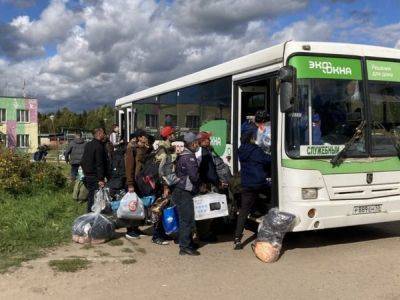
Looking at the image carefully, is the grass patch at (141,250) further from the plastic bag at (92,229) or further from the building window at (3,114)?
the building window at (3,114)

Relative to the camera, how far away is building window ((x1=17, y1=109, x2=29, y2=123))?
236ft

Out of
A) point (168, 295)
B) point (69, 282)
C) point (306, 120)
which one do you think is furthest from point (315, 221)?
point (69, 282)

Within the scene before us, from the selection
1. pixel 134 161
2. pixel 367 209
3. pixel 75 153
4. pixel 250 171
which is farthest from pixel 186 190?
pixel 75 153

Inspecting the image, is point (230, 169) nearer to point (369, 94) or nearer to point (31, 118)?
point (369, 94)

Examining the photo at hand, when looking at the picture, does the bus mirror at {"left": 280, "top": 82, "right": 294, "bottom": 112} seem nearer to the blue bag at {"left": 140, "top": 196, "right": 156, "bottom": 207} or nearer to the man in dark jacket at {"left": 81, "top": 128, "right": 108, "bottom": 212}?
the blue bag at {"left": 140, "top": 196, "right": 156, "bottom": 207}

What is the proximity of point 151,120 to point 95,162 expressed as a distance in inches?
214

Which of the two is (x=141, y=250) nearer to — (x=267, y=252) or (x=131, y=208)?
(x=131, y=208)

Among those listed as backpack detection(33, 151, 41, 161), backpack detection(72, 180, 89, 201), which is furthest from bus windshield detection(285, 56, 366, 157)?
backpack detection(33, 151, 41, 161)

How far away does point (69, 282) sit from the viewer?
6574mm

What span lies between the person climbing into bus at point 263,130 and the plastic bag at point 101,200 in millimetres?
2786

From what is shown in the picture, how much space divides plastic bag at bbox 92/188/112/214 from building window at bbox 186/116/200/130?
104 inches

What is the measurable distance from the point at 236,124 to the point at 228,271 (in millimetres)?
3102

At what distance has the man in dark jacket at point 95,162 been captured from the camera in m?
9.80

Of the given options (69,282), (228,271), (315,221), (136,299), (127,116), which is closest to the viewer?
(136,299)
